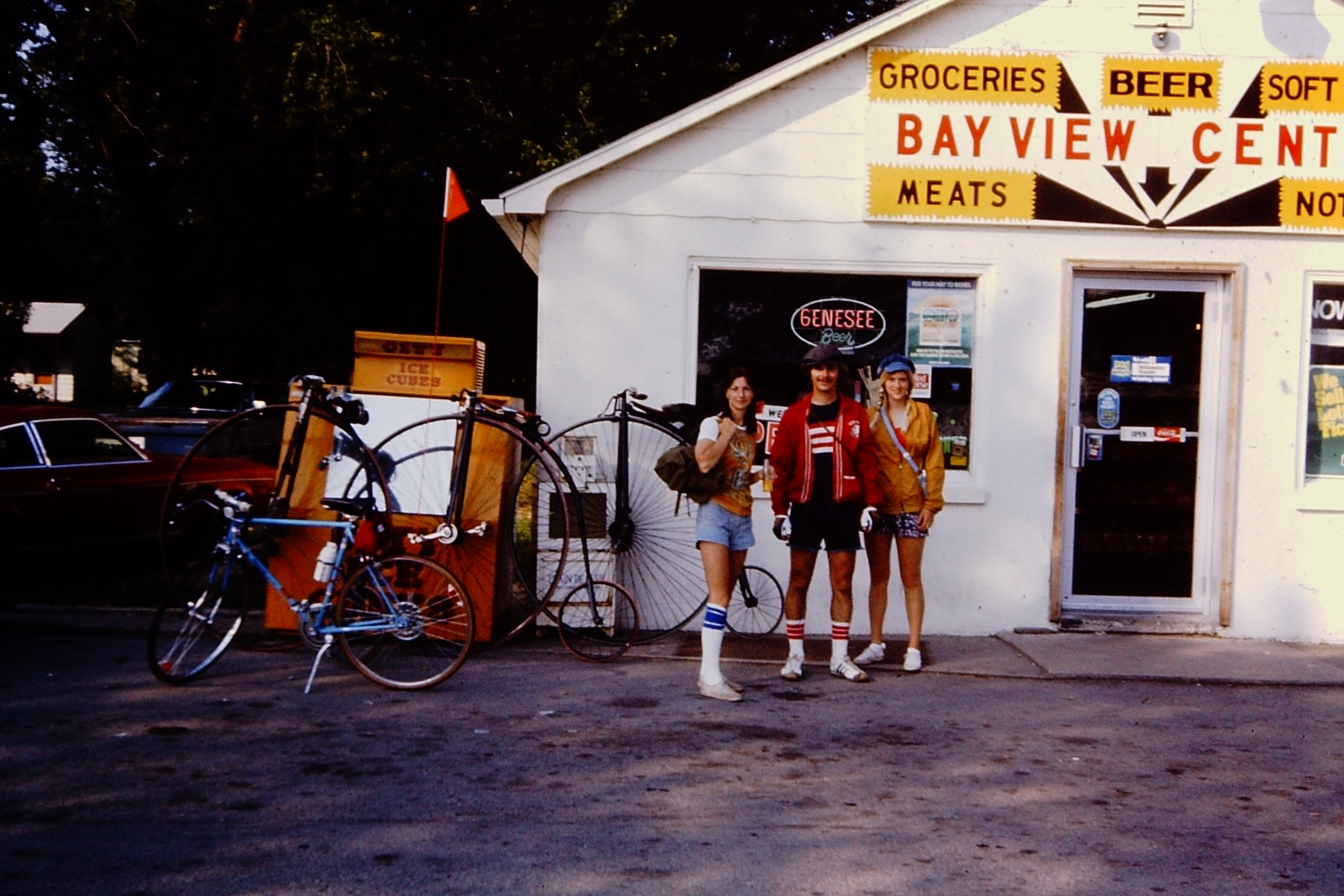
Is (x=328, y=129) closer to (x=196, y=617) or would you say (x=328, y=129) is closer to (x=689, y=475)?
(x=196, y=617)

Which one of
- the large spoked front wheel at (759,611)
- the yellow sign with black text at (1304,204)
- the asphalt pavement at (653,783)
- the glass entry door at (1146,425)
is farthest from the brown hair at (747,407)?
the yellow sign with black text at (1304,204)

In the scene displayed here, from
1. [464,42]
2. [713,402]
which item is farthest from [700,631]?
[464,42]

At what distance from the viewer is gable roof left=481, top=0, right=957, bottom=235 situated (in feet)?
28.9

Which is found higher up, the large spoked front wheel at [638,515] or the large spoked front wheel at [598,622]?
the large spoked front wheel at [638,515]

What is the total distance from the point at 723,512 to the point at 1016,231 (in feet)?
11.0

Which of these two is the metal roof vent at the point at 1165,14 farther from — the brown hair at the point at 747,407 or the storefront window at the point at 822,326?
the brown hair at the point at 747,407

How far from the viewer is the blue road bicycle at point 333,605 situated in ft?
22.9

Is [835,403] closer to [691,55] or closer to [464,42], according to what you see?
[464,42]

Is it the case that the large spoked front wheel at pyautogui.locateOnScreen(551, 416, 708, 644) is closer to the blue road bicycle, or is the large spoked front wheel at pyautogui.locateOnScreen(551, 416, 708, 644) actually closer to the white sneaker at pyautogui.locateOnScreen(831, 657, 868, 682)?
the white sneaker at pyautogui.locateOnScreen(831, 657, 868, 682)

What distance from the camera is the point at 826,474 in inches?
286

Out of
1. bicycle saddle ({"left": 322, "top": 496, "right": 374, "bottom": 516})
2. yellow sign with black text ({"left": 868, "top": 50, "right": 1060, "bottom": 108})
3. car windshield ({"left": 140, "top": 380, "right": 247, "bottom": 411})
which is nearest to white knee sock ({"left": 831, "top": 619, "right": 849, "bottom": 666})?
bicycle saddle ({"left": 322, "top": 496, "right": 374, "bottom": 516})

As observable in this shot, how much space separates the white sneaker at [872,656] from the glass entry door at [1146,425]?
1944 mm

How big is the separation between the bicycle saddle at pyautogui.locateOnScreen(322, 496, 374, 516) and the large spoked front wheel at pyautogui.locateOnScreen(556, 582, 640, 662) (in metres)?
1.31

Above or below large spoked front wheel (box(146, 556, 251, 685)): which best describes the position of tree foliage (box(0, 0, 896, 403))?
above
